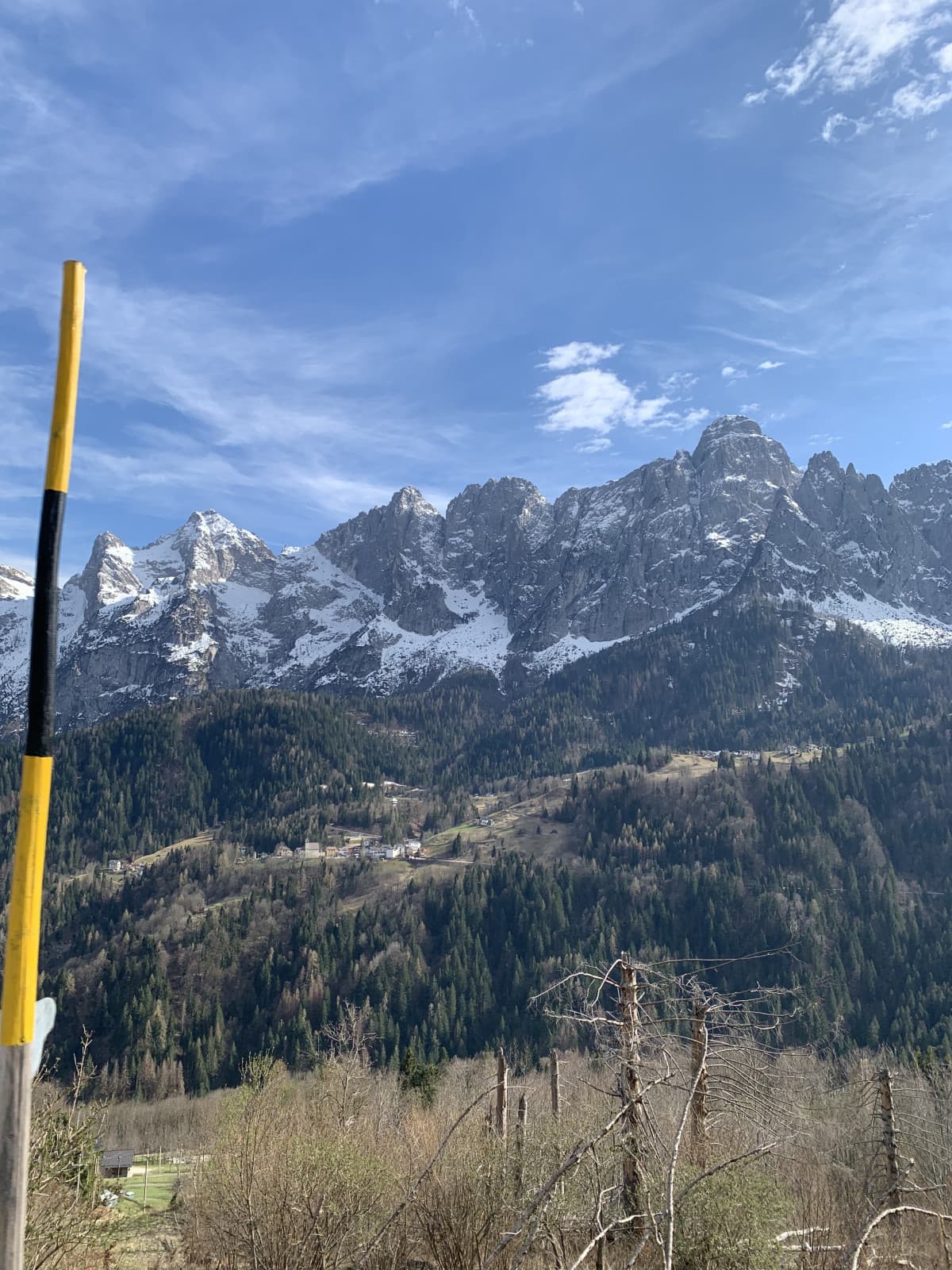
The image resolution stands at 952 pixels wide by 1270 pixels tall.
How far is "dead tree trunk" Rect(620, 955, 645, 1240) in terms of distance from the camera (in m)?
13.8

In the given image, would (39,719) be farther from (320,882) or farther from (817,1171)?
(320,882)

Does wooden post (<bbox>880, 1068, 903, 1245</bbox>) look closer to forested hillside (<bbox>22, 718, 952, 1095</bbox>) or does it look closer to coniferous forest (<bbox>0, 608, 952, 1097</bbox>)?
forested hillside (<bbox>22, 718, 952, 1095</bbox>)

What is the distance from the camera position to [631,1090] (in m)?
14.4

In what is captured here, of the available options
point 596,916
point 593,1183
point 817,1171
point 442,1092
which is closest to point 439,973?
point 596,916

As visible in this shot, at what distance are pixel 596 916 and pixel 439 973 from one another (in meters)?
35.4

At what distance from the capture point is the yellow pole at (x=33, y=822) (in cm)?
423

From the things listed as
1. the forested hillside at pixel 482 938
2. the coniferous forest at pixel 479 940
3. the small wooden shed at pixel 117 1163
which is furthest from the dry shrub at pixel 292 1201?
the coniferous forest at pixel 479 940

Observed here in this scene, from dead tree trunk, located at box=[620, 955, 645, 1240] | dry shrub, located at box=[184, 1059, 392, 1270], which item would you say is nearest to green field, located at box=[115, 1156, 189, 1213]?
dry shrub, located at box=[184, 1059, 392, 1270]

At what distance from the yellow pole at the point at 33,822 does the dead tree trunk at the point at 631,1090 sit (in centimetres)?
1125

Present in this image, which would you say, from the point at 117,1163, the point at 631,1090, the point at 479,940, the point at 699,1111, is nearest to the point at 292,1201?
the point at 699,1111

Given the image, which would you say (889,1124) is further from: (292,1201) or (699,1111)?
(292,1201)

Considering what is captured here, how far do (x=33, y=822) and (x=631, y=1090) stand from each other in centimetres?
1309

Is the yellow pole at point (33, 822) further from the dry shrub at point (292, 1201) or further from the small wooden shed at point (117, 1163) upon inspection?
the small wooden shed at point (117, 1163)

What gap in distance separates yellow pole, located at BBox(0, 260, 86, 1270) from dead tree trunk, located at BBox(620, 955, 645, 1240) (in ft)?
36.9
